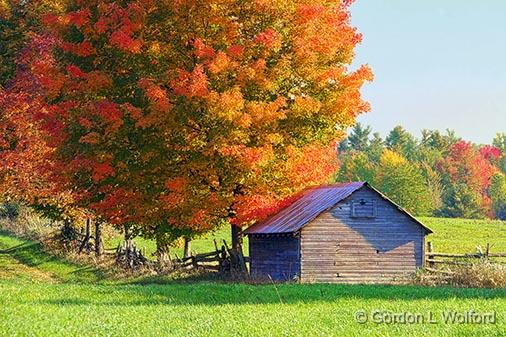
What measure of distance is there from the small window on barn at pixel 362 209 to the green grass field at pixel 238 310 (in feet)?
27.3

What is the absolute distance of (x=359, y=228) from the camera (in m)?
39.6

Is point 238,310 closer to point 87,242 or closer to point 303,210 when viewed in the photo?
point 303,210

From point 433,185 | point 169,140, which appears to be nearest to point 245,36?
point 169,140

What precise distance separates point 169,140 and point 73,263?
59.9 ft

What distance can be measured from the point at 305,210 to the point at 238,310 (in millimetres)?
16452

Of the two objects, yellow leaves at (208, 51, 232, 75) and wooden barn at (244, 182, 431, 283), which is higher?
yellow leaves at (208, 51, 232, 75)

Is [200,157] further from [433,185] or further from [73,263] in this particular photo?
[433,185]

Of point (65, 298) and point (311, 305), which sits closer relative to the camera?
point (311, 305)

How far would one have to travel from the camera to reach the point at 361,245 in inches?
1561

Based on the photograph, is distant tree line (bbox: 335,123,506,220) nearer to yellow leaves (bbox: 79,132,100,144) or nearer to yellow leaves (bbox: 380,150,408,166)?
yellow leaves (bbox: 380,150,408,166)

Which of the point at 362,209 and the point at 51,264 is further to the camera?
the point at 51,264

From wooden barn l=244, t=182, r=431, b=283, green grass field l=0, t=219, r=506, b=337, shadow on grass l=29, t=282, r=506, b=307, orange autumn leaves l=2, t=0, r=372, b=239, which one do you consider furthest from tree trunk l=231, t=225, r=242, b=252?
green grass field l=0, t=219, r=506, b=337

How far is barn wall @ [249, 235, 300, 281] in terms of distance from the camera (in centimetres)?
3878

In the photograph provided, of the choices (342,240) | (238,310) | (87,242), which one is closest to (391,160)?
(87,242)
